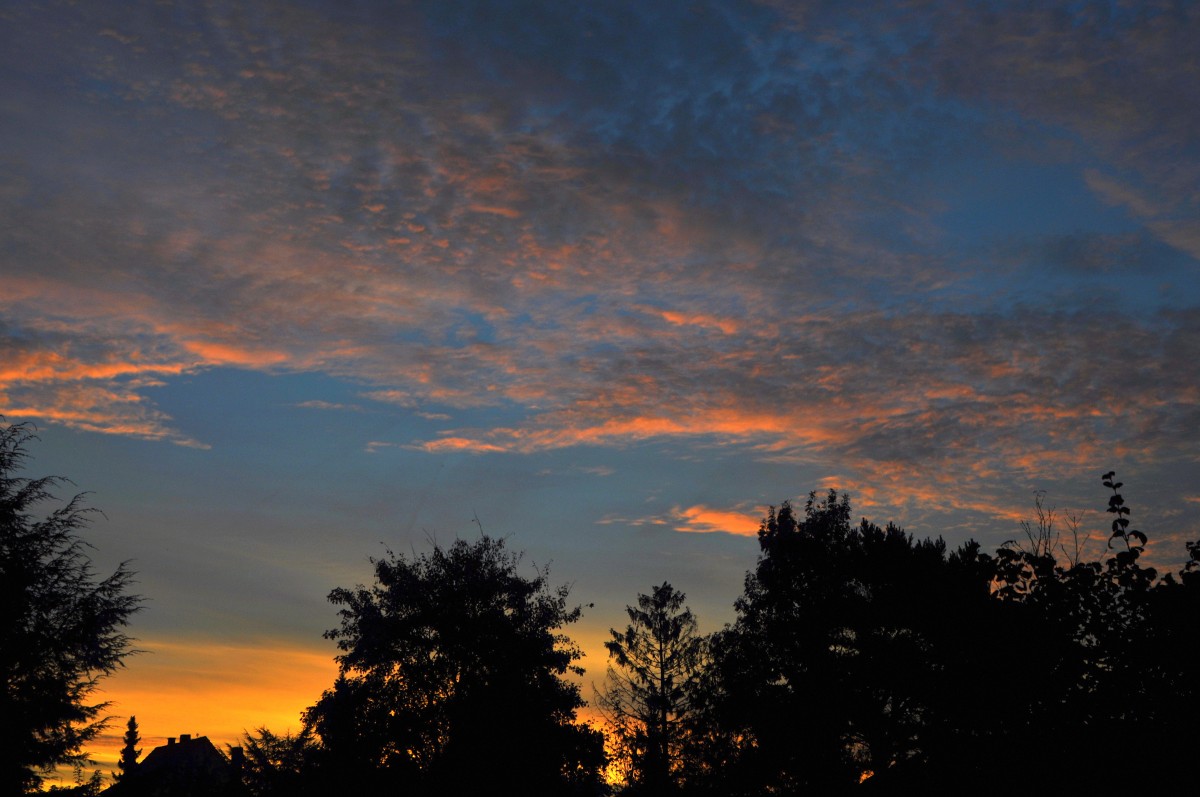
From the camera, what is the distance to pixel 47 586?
108 feet

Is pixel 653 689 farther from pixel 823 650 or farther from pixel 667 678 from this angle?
pixel 823 650

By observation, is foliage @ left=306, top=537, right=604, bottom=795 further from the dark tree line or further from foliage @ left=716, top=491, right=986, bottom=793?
foliage @ left=716, top=491, right=986, bottom=793

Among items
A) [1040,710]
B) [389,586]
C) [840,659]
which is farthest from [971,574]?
[389,586]

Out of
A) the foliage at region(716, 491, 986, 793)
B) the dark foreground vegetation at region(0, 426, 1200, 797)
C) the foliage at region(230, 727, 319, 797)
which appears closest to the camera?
the dark foreground vegetation at region(0, 426, 1200, 797)

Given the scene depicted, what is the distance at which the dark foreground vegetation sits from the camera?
57.4 feet

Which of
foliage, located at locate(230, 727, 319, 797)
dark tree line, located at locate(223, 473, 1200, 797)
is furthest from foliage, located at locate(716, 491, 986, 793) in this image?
foliage, located at locate(230, 727, 319, 797)

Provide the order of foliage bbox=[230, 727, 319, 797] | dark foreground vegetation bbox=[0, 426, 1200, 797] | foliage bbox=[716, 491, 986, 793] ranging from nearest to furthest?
dark foreground vegetation bbox=[0, 426, 1200, 797] < foliage bbox=[230, 727, 319, 797] < foliage bbox=[716, 491, 986, 793]

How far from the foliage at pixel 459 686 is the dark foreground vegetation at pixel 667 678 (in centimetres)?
10

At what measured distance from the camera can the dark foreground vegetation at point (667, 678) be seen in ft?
57.4

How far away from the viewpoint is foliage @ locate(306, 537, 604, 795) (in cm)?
4334

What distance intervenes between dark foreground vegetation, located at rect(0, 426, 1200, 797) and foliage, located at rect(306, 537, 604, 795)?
105mm

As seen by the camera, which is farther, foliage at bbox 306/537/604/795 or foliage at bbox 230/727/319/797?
foliage at bbox 306/537/604/795

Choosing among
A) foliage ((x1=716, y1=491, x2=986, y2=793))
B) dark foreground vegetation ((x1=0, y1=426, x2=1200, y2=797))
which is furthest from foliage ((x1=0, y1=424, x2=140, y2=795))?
foliage ((x1=716, y1=491, x2=986, y2=793))

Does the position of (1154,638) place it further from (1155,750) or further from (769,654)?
(769,654)
